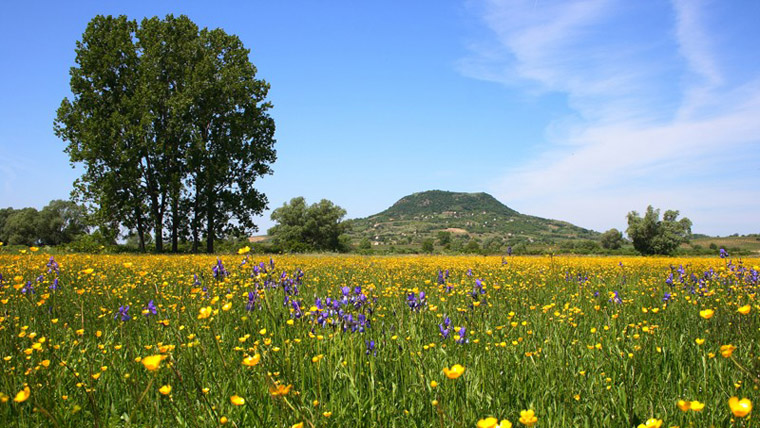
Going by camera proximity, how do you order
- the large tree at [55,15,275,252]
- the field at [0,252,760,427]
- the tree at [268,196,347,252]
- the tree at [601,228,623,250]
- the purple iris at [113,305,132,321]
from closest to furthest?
the field at [0,252,760,427] < the purple iris at [113,305,132,321] < the large tree at [55,15,275,252] < the tree at [268,196,347,252] < the tree at [601,228,623,250]

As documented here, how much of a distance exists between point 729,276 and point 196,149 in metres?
24.4

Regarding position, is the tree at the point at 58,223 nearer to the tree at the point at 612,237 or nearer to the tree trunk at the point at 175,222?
the tree trunk at the point at 175,222

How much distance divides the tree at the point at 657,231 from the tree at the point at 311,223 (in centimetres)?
3523

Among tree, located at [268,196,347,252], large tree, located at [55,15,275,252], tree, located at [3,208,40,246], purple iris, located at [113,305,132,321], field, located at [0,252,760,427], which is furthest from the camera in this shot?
tree, located at [3,208,40,246]

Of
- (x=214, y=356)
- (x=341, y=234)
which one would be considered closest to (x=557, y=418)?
(x=214, y=356)

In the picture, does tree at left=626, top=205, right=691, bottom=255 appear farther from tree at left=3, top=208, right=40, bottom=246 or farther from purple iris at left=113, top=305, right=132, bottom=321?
tree at left=3, top=208, right=40, bottom=246

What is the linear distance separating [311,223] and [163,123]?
1129 inches

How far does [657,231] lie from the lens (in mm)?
48250

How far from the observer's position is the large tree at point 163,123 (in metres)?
23.0

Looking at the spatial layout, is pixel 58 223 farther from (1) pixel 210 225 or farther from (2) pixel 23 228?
(1) pixel 210 225

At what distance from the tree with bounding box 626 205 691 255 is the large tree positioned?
1741 inches

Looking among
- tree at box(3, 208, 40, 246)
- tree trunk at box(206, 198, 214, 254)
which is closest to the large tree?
tree trunk at box(206, 198, 214, 254)

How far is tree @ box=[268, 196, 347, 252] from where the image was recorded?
169ft

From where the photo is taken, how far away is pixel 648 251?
4772cm
